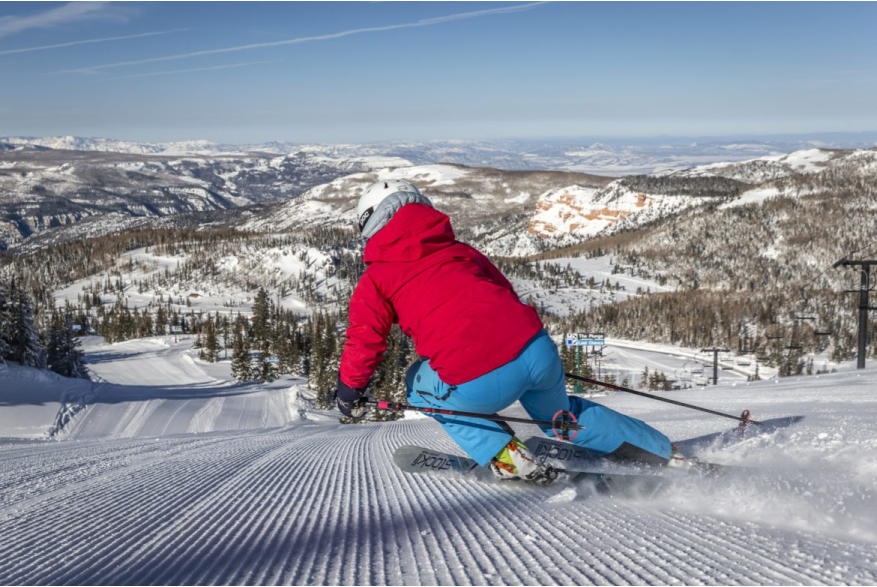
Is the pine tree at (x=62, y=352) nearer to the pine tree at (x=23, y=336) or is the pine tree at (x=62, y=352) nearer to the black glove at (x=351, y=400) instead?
the pine tree at (x=23, y=336)

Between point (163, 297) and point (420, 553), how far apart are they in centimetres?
16770

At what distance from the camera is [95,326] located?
100 meters

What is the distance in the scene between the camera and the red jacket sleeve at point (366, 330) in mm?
3361

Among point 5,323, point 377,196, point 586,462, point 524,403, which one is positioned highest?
point 377,196

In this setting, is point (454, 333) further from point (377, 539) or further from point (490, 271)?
point (377, 539)

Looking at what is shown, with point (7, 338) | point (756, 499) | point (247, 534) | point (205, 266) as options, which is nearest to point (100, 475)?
point (247, 534)

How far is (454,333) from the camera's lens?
124 inches

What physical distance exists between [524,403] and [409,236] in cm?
134

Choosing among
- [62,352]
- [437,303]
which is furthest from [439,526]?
[62,352]

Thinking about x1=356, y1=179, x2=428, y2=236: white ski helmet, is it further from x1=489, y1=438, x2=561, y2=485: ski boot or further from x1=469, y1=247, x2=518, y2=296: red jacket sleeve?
x1=489, y1=438, x2=561, y2=485: ski boot

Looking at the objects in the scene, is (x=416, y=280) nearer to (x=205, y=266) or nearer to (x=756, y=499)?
(x=756, y=499)

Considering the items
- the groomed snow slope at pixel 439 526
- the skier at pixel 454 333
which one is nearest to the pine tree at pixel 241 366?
the groomed snow slope at pixel 439 526

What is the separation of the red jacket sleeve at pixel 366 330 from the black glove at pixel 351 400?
0.10 meters

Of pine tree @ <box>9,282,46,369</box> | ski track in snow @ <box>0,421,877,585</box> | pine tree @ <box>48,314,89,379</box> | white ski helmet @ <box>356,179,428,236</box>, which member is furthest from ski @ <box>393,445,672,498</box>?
pine tree @ <box>48,314,89,379</box>
